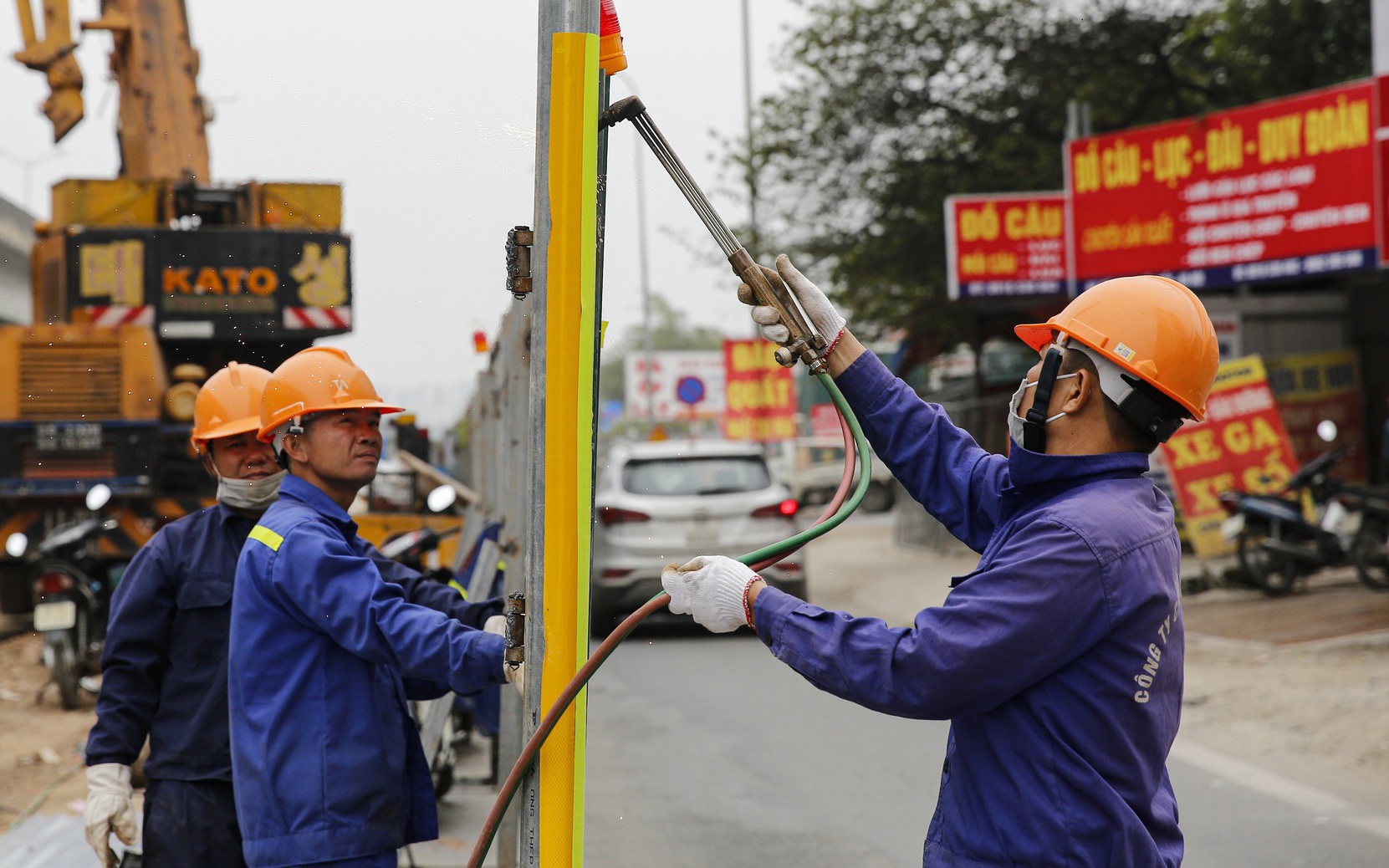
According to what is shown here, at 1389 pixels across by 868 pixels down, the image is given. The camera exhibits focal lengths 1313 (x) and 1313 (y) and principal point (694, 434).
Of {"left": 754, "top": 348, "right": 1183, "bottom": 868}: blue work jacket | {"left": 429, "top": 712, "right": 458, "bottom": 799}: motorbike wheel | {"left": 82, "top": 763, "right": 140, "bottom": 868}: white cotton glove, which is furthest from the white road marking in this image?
{"left": 82, "top": 763, "right": 140, "bottom": 868}: white cotton glove

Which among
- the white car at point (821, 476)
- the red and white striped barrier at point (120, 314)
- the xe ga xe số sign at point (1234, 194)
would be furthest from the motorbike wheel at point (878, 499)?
the red and white striped barrier at point (120, 314)

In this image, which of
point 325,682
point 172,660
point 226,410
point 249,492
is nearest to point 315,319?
point 226,410

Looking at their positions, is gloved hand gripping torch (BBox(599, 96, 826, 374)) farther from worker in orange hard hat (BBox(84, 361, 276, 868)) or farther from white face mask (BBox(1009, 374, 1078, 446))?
worker in orange hard hat (BBox(84, 361, 276, 868))

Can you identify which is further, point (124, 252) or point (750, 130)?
point (750, 130)

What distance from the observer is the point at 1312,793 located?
5645 mm

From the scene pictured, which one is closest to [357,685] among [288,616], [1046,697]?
[288,616]

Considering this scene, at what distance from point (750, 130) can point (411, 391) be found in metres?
17.0

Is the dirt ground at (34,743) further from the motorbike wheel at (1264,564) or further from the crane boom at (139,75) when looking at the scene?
the motorbike wheel at (1264,564)

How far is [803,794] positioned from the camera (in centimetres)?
598

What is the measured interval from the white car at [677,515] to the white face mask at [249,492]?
6871mm

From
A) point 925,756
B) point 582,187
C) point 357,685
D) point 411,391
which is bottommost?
point 925,756

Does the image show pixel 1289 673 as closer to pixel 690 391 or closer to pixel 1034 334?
pixel 1034 334

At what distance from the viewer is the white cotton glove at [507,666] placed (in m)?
2.28

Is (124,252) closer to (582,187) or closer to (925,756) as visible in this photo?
(925,756)
